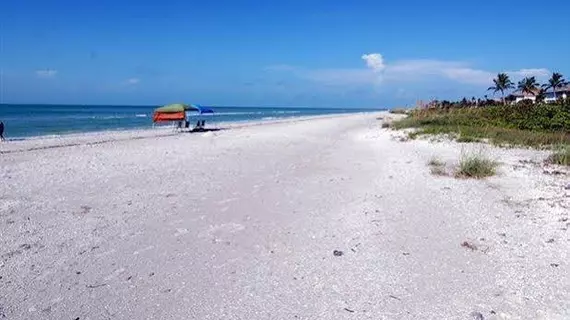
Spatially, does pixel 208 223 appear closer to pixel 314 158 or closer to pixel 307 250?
pixel 307 250

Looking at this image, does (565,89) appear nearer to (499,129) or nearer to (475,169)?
(499,129)

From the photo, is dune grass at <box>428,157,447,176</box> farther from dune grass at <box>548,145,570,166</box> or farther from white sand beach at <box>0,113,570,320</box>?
dune grass at <box>548,145,570,166</box>

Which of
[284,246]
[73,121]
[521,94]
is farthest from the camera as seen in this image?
[521,94]

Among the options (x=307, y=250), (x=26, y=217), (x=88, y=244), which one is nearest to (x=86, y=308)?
(x=88, y=244)

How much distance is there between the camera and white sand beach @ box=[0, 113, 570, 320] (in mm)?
4055

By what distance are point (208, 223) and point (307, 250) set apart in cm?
175

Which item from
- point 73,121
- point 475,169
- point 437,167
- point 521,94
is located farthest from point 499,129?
point 521,94

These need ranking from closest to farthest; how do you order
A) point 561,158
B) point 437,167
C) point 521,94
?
1. point 437,167
2. point 561,158
3. point 521,94

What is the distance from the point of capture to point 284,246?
5.63 meters

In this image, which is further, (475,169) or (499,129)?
(499,129)

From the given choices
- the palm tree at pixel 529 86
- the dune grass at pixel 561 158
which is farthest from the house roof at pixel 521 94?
the dune grass at pixel 561 158

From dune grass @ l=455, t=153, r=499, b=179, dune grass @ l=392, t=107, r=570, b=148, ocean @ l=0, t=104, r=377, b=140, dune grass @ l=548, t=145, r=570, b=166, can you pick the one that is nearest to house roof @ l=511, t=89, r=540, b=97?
ocean @ l=0, t=104, r=377, b=140

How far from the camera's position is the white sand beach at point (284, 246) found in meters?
4.05

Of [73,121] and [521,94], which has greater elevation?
[521,94]
